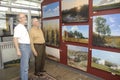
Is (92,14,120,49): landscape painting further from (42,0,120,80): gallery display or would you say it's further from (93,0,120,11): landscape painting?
(93,0,120,11): landscape painting

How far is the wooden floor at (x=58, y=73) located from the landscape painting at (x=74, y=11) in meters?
1.29

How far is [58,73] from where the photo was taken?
134 inches

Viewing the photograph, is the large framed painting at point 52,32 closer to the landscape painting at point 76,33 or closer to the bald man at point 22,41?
the landscape painting at point 76,33

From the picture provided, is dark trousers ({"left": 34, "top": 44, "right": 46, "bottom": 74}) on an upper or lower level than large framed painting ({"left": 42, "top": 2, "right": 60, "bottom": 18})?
lower

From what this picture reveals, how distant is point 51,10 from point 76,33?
1236 millimetres

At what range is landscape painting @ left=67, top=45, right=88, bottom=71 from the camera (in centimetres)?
320

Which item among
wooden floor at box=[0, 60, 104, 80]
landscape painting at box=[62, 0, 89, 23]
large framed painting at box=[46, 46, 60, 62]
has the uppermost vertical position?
landscape painting at box=[62, 0, 89, 23]

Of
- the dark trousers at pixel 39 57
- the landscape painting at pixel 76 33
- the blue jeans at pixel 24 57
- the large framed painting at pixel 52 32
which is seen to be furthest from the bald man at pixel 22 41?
the large framed painting at pixel 52 32

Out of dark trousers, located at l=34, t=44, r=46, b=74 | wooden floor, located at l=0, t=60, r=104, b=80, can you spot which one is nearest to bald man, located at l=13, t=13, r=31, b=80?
dark trousers, located at l=34, t=44, r=46, b=74

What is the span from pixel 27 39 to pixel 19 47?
212 mm

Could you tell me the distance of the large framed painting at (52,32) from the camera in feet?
12.8

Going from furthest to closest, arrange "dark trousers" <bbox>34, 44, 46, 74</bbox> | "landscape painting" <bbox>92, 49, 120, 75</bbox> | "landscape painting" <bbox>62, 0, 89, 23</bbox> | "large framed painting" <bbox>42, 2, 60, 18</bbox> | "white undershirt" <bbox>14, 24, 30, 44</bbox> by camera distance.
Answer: "large framed painting" <bbox>42, 2, 60, 18</bbox>, "dark trousers" <bbox>34, 44, 46, 74</bbox>, "landscape painting" <bbox>62, 0, 89, 23</bbox>, "landscape painting" <bbox>92, 49, 120, 75</bbox>, "white undershirt" <bbox>14, 24, 30, 44</bbox>

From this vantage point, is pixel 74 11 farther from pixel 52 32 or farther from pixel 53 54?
pixel 53 54

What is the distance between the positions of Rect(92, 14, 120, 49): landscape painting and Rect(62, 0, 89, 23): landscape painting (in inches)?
12.8
